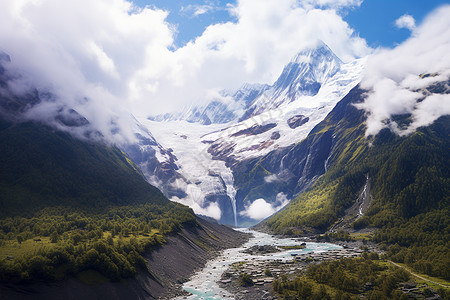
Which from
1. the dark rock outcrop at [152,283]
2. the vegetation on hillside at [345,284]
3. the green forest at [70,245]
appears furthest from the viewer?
the vegetation on hillside at [345,284]

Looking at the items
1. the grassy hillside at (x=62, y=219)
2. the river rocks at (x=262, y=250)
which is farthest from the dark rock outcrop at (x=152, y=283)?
the river rocks at (x=262, y=250)

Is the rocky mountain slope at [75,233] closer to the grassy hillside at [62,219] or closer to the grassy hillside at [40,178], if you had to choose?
the grassy hillside at [62,219]

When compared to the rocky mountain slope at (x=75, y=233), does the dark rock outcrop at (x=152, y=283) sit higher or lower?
lower

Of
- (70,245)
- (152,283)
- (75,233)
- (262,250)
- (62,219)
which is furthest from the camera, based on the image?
(262,250)

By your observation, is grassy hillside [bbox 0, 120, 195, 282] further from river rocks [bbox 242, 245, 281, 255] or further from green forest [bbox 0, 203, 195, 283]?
river rocks [bbox 242, 245, 281, 255]

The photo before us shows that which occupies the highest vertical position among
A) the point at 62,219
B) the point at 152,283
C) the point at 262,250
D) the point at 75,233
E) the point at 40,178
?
the point at 40,178

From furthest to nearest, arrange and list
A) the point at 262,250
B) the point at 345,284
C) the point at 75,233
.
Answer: the point at 262,250 → the point at 75,233 → the point at 345,284

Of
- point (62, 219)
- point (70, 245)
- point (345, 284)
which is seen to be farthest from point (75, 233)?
point (345, 284)

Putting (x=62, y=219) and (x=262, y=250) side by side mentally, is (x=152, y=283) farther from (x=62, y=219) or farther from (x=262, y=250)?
(x=262, y=250)

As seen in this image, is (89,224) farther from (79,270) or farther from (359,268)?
(359,268)
